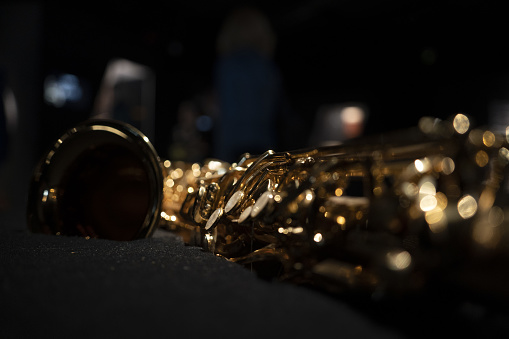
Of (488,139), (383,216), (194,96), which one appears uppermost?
(194,96)

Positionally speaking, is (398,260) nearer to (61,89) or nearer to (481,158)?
(481,158)

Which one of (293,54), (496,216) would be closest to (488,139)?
(496,216)

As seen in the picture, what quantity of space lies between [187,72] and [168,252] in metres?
6.63

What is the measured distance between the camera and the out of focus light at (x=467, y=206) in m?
0.52

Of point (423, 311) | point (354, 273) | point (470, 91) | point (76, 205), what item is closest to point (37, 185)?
point (76, 205)

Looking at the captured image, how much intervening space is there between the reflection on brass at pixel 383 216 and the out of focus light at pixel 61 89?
4156 mm

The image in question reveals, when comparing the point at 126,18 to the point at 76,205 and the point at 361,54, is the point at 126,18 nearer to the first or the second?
the point at 361,54

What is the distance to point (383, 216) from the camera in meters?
0.57

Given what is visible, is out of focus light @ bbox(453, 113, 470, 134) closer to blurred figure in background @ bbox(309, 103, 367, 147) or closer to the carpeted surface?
the carpeted surface

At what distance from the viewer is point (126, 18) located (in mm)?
5090

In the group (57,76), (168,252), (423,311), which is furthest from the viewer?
(57,76)

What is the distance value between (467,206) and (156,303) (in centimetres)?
46

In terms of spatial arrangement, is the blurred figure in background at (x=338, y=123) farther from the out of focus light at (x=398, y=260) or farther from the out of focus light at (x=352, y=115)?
the out of focus light at (x=398, y=260)

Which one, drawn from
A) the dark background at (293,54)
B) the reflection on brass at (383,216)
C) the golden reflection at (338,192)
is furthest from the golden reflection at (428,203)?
the dark background at (293,54)
